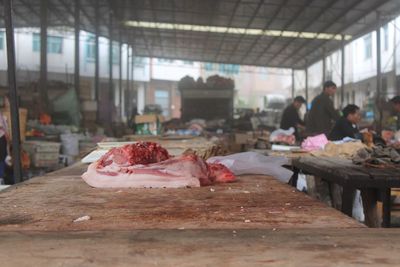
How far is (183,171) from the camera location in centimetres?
316

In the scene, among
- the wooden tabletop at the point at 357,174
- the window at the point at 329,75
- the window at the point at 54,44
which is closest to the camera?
the wooden tabletop at the point at 357,174

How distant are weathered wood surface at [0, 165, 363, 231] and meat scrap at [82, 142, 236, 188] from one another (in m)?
0.11

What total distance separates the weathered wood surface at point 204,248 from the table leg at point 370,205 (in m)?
2.06

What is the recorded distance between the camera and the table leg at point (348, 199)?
3.84m

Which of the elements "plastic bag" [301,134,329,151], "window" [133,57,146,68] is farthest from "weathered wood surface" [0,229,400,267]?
"window" [133,57,146,68]

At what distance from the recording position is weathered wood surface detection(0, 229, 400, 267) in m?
1.52

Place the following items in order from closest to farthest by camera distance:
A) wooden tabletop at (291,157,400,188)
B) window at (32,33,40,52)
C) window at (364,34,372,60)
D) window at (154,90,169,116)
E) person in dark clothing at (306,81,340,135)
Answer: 1. wooden tabletop at (291,157,400,188)
2. person in dark clothing at (306,81,340,135)
3. window at (364,34,372,60)
4. window at (32,33,40,52)
5. window at (154,90,169,116)

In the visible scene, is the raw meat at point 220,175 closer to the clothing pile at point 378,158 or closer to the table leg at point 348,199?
the table leg at point 348,199

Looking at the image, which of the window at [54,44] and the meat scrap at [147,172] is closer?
the meat scrap at [147,172]

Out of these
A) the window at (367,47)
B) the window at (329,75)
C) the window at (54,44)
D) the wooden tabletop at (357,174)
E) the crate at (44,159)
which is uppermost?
the window at (54,44)

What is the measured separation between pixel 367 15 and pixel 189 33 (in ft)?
29.6

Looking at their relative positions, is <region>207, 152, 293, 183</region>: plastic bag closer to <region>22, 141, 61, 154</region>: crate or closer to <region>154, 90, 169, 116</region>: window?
<region>22, 141, 61, 154</region>: crate

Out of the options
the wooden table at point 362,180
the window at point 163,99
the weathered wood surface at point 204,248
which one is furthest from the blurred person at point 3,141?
the window at point 163,99

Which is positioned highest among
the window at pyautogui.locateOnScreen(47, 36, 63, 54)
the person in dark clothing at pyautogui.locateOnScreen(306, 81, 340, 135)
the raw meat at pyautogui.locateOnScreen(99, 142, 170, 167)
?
the window at pyautogui.locateOnScreen(47, 36, 63, 54)
